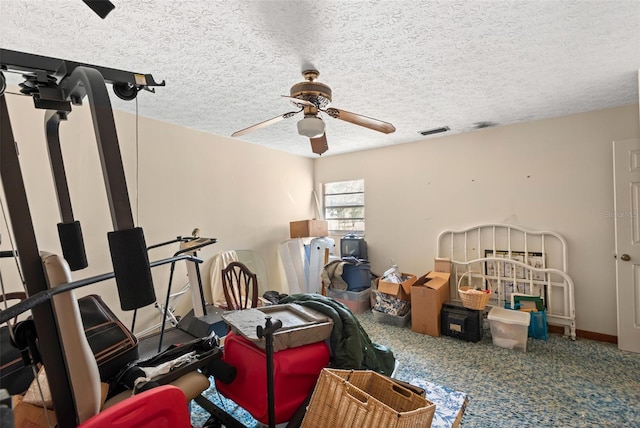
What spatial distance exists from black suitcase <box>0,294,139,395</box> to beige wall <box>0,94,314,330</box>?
756 millimetres

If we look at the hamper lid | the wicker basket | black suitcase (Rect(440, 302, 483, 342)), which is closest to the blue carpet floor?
black suitcase (Rect(440, 302, 483, 342))

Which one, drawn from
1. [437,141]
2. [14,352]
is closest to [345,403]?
[14,352]

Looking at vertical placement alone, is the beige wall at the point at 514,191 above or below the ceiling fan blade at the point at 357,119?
below

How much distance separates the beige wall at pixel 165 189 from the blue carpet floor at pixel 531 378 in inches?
68.0

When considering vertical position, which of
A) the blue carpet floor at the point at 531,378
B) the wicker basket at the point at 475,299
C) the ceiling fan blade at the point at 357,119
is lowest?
the blue carpet floor at the point at 531,378

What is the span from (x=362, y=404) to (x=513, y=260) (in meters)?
2.88

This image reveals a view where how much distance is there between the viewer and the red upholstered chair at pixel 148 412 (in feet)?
3.11

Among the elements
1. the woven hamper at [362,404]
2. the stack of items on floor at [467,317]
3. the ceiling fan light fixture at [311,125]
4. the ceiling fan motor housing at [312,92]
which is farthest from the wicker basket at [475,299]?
the ceiling fan motor housing at [312,92]

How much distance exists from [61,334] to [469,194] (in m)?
3.96

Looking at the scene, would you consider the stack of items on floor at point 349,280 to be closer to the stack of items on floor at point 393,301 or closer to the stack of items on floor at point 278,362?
the stack of items on floor at point 393,301

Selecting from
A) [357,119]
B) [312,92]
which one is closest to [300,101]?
[312,92]

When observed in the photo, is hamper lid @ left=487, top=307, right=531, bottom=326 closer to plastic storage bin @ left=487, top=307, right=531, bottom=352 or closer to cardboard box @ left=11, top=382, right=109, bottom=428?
plastic storage bin @ left=487, top=307, right=531, bottom=352

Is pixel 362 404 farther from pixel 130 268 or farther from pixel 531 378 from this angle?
pixel 531 378

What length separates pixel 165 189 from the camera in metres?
3.19
